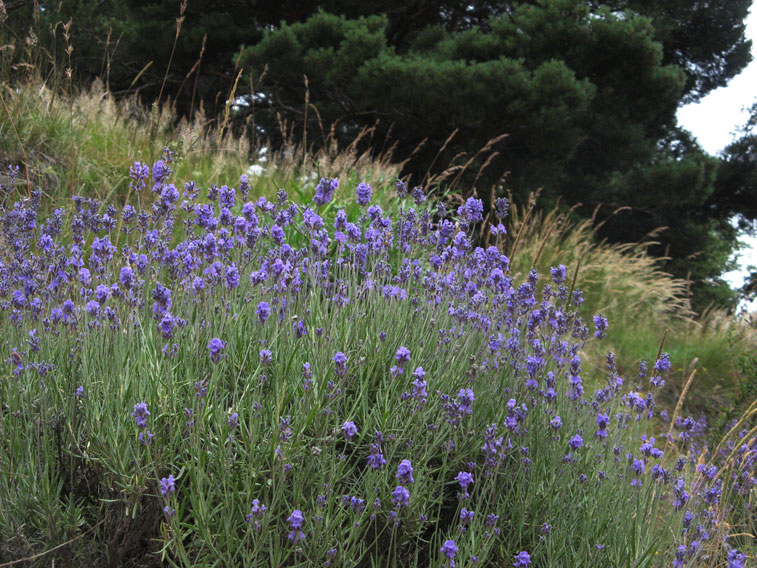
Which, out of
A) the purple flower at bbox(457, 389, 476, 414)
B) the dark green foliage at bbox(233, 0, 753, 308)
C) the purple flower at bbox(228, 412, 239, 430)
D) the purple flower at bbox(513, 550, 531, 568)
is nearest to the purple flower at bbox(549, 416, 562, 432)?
the purple flower at bbox(457, 389, 476, 414)

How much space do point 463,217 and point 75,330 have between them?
5.15 feet

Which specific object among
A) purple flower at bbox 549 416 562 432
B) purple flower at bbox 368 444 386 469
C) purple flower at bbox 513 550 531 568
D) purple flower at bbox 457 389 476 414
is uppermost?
purple flower at bbox 457 389 476 414

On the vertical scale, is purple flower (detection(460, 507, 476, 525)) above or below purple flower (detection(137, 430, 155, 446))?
below

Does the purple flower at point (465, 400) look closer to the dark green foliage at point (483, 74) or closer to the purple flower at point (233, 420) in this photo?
the purple flower at point (233, 420)

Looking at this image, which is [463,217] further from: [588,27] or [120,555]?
[588,27]

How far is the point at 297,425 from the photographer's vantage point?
176 cm

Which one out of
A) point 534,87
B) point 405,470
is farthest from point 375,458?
point 534,87

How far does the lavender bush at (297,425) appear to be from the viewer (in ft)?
5.70

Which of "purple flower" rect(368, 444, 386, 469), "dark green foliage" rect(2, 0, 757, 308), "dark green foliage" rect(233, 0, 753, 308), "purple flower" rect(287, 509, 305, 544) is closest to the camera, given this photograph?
"purple flower" rect(287, 509, 305, 544)

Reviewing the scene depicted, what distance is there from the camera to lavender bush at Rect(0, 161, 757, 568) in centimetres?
174

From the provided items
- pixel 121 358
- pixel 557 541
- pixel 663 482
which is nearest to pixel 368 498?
pixel 557 541

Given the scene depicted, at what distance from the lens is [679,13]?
1357 cm

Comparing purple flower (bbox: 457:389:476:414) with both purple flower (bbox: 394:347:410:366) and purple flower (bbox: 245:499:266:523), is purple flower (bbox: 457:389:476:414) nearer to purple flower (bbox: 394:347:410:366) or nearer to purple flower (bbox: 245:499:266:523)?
purple flower (bbox: 394:347:410:366)

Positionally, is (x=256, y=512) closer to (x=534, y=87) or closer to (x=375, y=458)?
(x=375, y=458)
